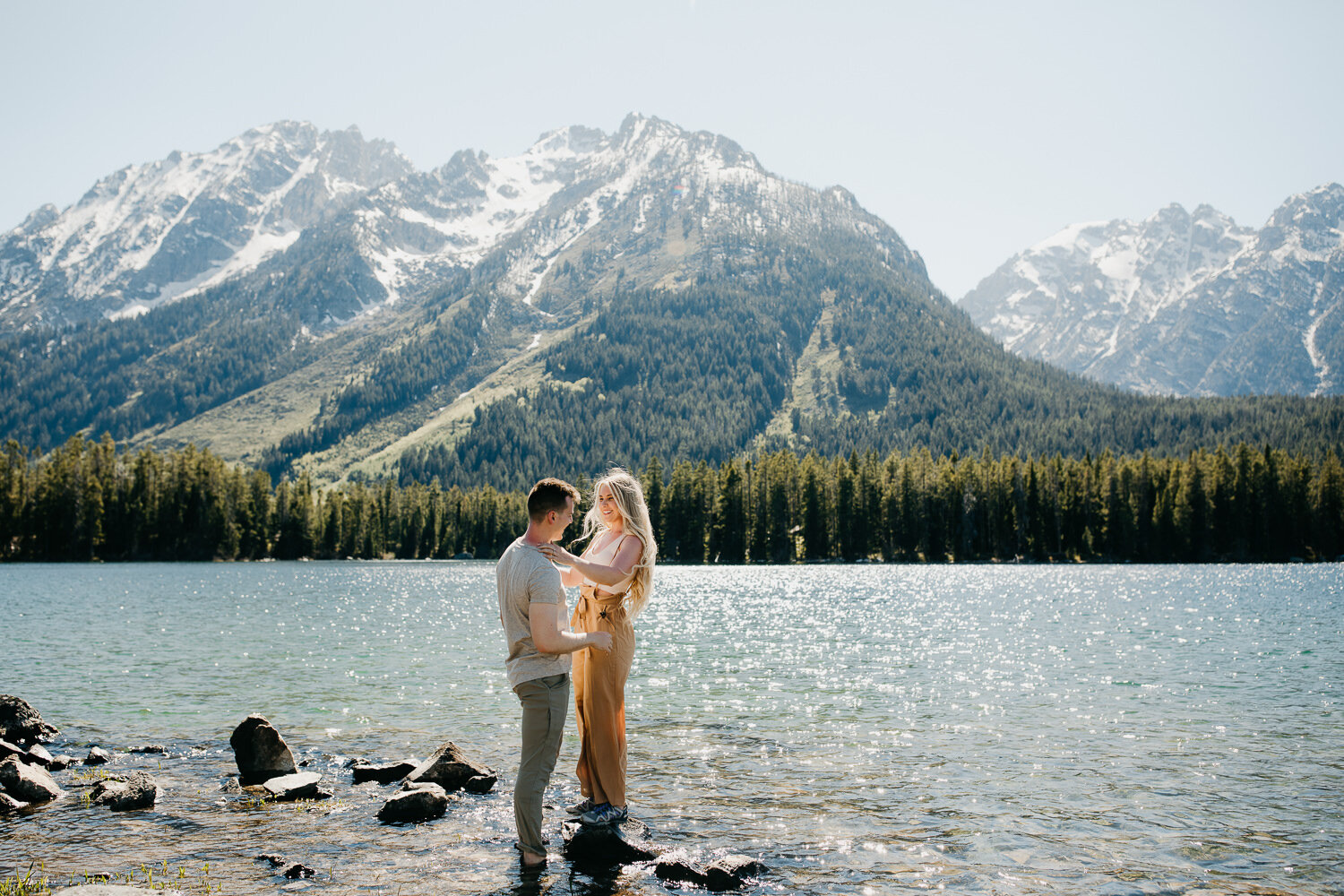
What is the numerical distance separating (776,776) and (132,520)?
16248 cm

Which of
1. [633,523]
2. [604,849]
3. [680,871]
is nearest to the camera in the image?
[680,871]

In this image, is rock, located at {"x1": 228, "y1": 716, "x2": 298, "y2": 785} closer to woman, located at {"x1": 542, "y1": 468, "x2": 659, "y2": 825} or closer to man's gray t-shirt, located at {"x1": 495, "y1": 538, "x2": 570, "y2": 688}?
woman, located at {"x1": 542, "y1": 468, "x2": 659, "y2": 825}

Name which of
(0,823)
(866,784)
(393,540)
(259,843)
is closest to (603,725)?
(259,843)

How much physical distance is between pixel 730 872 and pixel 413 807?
6281 millimetres

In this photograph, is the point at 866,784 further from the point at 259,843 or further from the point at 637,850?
the point at 259,843

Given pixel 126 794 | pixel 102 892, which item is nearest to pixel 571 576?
pixel 102 892

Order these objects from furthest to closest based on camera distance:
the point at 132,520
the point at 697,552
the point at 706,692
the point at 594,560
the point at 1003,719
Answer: the point at 697,552 < the point at 132,520 < the point at 706,692 < the point at 1003,719 < the point at 594,560

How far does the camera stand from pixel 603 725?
13047 millimetres

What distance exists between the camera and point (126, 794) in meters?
15.8

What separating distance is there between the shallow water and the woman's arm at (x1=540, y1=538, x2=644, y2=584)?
163 inches

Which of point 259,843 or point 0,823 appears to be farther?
point 0,823

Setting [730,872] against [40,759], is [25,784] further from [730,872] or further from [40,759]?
[730,872]

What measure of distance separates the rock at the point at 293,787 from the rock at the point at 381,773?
3.99 feet

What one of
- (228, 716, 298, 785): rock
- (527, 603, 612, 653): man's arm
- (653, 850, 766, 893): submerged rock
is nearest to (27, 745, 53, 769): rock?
(228, 716, 298, 785): rock
